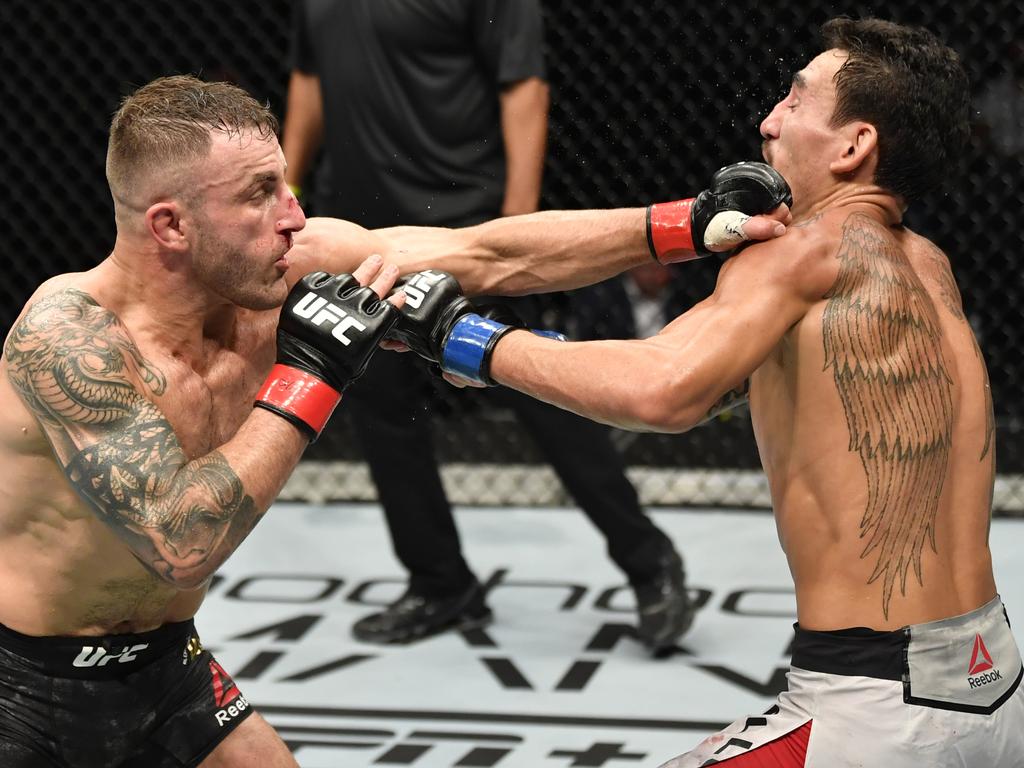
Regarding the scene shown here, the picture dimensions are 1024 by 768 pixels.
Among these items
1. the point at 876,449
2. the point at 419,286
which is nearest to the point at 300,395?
the point at 419,286

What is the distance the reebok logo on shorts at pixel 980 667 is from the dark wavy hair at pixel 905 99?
593mm

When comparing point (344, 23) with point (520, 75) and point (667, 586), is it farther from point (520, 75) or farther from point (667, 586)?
point (667, 586)

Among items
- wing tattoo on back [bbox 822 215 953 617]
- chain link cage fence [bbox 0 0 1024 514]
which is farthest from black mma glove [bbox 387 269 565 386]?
chain link cage fence [bbox 0 0 1024 514]

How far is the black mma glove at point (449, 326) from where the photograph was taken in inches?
73.4

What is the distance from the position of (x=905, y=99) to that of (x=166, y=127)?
928mm

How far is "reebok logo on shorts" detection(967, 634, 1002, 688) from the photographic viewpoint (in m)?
1.74

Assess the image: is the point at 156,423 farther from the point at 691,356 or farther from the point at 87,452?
the point at 691,356

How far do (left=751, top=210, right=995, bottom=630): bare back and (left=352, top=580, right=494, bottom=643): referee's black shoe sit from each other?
1.57m

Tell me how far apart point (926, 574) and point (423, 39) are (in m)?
1.84

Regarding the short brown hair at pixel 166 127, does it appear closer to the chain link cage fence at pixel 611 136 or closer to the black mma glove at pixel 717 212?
the black mma glove at pixel 717 212

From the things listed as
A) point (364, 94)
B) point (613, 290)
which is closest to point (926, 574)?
point (364, 94)

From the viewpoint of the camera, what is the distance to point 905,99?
1844mm

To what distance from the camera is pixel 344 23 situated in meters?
3.20

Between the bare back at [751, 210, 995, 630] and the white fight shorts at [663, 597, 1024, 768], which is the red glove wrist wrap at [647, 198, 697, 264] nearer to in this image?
the bare back at [751, 210, 995, 630]
